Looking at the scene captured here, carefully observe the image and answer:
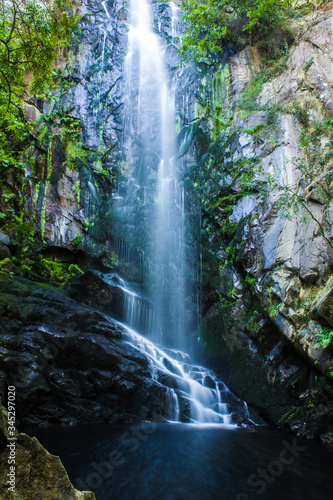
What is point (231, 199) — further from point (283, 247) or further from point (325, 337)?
point (325, 337)

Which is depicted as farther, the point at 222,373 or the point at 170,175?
the point at 170,175

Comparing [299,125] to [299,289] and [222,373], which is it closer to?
[299,289]

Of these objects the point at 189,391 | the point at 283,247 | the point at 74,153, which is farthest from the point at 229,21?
the point at 189,391

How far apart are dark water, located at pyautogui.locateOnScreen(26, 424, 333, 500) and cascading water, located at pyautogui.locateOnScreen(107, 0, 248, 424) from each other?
63.8 inches

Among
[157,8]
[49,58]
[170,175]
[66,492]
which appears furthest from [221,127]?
[66,492]

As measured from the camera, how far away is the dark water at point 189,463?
465 cm

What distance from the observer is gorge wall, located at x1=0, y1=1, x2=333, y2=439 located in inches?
346

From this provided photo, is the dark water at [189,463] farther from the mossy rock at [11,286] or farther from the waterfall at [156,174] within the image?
the waterfall at [156,174]

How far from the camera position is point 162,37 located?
806 inches

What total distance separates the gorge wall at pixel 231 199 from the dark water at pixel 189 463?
2011 millimetres

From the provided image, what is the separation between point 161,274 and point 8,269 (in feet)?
23.4

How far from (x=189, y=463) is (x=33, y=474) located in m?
4.48

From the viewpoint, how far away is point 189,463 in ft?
18.6

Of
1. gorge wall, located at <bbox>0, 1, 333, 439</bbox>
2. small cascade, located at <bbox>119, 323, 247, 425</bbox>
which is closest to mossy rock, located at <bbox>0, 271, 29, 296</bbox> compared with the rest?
gorge wall, located at <bbox>0, 1, 333, 439</bbox>
